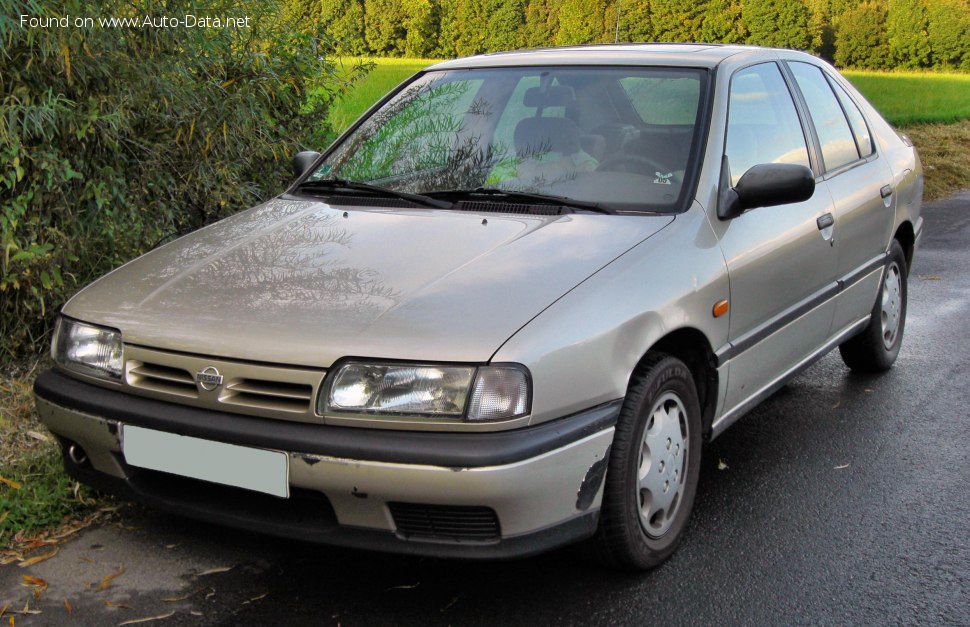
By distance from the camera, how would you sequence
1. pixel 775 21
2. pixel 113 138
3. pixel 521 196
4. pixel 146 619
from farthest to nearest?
1. pixel 775 21
2. pixel 113 138
3. pixel 521 196
4. pixel 146 619

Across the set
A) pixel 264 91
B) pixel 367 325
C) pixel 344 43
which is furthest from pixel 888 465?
pixel 344 43

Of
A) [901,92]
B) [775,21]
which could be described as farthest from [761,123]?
[775,21]

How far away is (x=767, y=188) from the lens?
3.69 m

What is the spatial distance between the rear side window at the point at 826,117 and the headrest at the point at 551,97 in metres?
1.22

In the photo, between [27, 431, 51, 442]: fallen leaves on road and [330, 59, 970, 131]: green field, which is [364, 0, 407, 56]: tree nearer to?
[330, 59, 970, 131]: green field

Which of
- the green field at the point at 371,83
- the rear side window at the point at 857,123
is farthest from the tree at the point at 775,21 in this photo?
the rear side window at the point at 857,123

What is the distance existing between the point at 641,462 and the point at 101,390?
1649 millimetres

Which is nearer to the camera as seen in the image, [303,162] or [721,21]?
[303,162]

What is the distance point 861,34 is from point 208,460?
1598 inches

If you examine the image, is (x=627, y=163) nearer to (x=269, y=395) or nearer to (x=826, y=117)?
(x=826, y=117)

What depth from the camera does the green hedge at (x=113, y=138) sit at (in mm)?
4523

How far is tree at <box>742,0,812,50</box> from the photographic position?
35938 millimetres

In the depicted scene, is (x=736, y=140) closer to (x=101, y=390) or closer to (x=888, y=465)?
(x=888, y=465)

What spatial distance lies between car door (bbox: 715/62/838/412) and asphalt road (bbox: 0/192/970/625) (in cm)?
46
